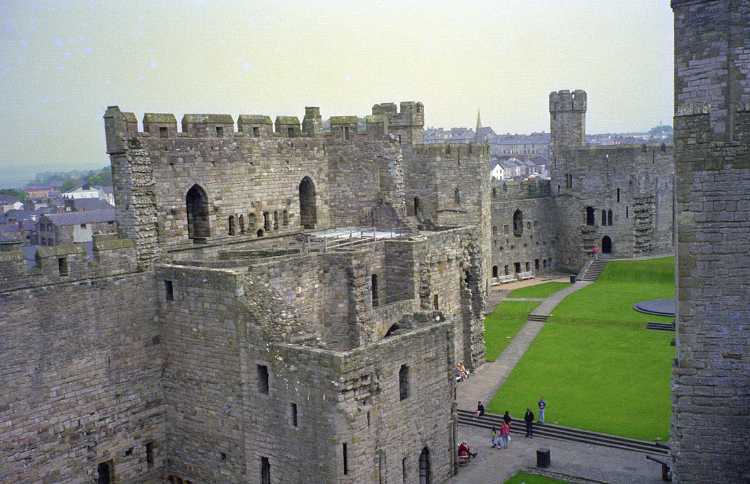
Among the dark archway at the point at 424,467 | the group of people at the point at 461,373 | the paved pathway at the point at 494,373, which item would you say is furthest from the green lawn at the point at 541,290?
the dark archway at the point at 424,467

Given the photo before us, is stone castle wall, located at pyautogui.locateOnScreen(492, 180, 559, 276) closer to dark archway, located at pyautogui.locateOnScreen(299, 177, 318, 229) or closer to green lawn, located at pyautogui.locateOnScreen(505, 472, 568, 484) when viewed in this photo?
dark archway, located at pyautogui.locateOnScreen(299, 177, 318, 229)

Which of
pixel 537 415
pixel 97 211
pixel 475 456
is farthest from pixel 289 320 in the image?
pixel 97 211

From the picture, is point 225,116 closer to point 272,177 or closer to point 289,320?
point 272,177

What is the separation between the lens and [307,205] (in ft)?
110

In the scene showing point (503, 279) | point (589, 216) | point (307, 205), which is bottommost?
point (503, 279)

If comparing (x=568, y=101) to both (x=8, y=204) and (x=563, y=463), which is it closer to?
(x=563, y=463)

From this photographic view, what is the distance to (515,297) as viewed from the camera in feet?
161

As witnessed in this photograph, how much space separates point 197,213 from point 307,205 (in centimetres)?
613

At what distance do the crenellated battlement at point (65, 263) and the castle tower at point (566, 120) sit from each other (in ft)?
136

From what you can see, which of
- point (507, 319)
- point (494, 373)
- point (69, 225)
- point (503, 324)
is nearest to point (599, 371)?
point (494, 373)

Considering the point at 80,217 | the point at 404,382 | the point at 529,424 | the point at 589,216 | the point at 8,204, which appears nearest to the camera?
the point at 404,382

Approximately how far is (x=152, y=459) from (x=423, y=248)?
12.5 meters

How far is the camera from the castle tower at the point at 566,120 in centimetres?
5925

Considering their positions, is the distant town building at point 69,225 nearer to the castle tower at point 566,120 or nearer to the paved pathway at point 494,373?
the castle tower at point 566,120
